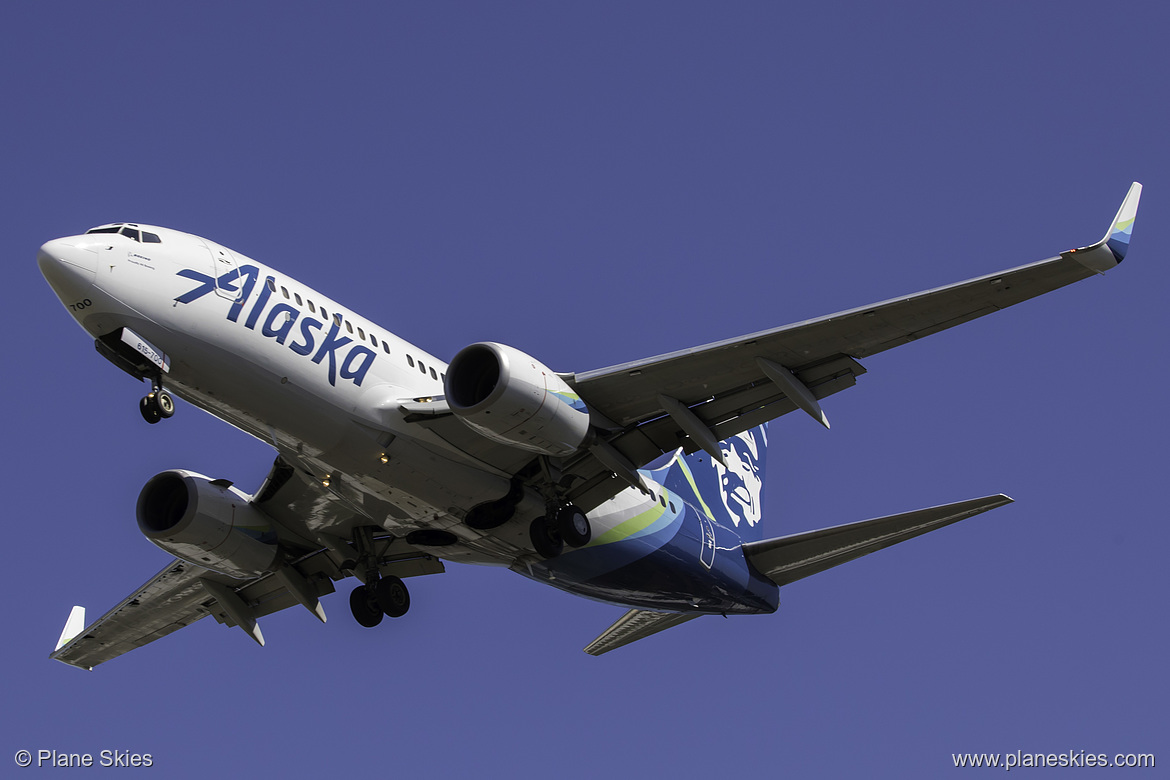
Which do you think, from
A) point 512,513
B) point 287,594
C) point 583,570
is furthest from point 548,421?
point 287,594

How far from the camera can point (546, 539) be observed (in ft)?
72.6

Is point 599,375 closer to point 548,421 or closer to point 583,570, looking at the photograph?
point 548,421

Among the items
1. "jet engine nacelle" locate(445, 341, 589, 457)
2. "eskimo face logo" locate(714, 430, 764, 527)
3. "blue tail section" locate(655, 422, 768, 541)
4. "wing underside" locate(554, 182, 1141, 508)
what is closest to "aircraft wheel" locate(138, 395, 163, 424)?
"jet engine nacelle" locate(445, 341, 589, 457)

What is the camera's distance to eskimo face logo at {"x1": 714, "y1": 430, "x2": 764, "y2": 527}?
28688 millimetres

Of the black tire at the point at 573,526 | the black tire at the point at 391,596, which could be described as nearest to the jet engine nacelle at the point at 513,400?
the black tire at the point at 573,526

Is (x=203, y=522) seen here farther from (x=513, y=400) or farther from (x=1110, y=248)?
(x=1110, y=248)

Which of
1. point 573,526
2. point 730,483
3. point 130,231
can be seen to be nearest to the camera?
point 130,231

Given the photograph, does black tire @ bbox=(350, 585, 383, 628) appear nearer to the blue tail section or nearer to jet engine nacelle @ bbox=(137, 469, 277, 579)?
jet engine nacelle @ bbox=(137, 469, 277, 579)

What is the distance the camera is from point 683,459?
2742 centimetres

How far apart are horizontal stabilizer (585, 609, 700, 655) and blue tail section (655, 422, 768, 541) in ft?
8.35

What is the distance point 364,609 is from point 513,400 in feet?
26.1

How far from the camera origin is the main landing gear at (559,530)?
21.9 meters

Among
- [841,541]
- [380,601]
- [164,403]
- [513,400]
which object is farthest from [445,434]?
[841,541]

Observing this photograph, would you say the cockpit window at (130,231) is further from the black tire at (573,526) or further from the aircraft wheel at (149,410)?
the black tire at (573,526)
